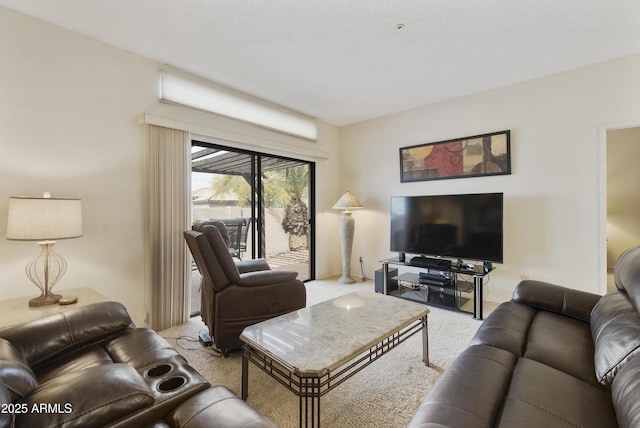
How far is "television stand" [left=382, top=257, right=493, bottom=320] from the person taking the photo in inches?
114

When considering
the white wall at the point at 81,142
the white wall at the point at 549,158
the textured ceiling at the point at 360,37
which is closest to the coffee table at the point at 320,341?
the white wall at the point at 81,142

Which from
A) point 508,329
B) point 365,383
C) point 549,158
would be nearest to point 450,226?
point 549,158

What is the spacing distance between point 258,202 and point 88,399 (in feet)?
9.57

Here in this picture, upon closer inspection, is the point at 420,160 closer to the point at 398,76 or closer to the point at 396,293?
the point at 398,76

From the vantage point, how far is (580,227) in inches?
111

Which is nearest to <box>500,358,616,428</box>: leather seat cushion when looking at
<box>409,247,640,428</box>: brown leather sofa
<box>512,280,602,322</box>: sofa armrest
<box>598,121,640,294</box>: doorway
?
<box>409,247,640,428</box>: brown leather sofa

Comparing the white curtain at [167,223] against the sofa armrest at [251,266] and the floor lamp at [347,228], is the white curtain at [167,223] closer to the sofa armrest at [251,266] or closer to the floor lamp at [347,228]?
the sofa armrest at [251,266]

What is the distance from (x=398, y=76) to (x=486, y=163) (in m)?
1.48

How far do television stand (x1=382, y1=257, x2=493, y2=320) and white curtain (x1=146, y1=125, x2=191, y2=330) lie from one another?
2.38 metres

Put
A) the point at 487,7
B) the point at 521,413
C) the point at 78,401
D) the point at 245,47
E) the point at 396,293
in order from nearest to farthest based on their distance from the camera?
the point at 78,401
the point at 521,413
the point at 487,7
the point at 245,47
the point at 396,293

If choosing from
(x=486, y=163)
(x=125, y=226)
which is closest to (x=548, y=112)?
(x=486, y=163)

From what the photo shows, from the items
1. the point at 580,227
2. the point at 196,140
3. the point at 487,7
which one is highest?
the point at 487,7

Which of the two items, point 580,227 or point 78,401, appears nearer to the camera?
point 78,401

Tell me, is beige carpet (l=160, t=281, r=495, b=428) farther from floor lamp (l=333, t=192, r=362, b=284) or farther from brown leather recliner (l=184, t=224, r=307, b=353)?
floor lamp (l=333, t=192, r=362, b=284)
